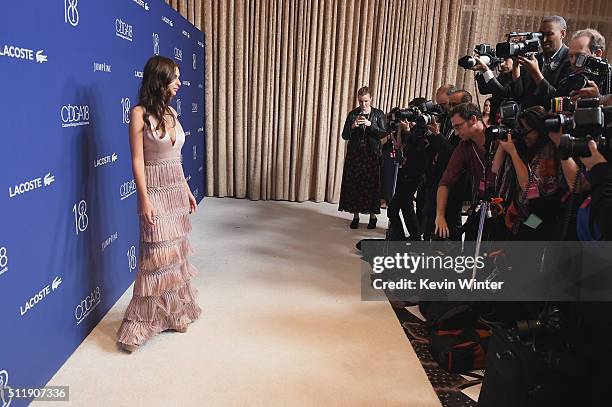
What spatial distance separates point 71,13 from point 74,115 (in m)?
0.44

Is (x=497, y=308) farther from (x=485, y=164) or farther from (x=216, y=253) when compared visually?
(x=216, y=253)

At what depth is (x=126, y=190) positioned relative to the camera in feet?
8.92

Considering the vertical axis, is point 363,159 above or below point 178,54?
below

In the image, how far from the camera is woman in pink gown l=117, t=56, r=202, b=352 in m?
2.06

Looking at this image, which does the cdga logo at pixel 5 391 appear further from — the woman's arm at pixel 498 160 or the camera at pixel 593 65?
the camera at pixel 593 65

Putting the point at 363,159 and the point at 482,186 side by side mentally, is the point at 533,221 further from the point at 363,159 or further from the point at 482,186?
the point at 363,159

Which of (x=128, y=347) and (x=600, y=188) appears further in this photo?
(x=128, y=347)

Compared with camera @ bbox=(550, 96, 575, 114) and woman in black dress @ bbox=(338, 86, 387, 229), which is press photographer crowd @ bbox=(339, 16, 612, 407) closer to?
camera @ bbox=(550, 96, 575, 114)

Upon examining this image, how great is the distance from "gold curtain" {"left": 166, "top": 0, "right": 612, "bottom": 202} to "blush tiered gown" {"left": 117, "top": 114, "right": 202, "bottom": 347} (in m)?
3.03

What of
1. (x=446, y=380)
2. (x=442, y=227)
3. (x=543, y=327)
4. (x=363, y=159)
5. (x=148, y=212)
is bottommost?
(x=446, y=380)

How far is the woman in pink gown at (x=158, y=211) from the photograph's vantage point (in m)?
2.06

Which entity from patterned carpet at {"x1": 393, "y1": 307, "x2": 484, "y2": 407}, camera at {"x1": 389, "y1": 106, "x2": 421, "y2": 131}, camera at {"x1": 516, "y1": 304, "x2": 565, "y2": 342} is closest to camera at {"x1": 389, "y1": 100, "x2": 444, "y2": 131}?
camera at {"x1": 389, "y1": 106, "x2": 421, "y2": 131}

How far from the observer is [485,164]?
8.00 ft

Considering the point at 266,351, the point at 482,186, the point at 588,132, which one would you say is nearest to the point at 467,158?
the point at 482,186
